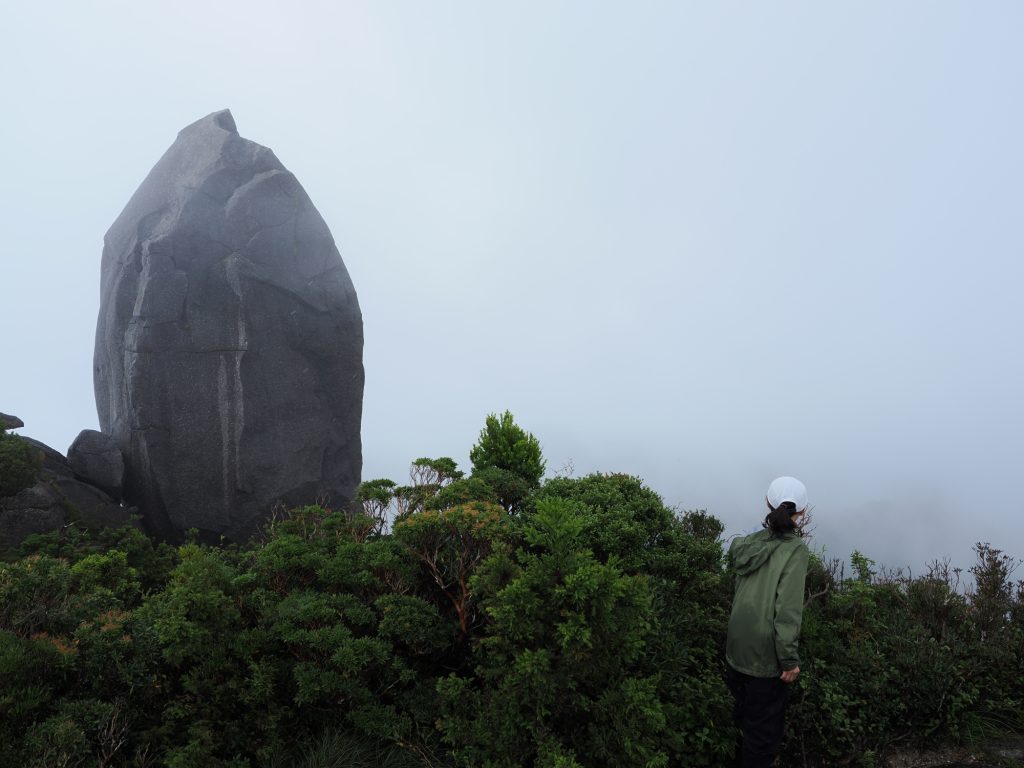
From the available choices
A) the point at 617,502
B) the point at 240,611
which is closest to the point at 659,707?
the point at 617,502

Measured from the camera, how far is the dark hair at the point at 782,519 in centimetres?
443

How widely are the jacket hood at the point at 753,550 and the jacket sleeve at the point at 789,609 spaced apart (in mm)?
141

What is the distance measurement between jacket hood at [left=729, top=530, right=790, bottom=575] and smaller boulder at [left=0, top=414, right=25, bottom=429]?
10.6 metres

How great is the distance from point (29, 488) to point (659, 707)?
906cm

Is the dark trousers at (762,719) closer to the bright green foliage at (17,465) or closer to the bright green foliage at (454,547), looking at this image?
the bright green foliage at (454,547)

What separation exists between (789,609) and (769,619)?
5.6 inches

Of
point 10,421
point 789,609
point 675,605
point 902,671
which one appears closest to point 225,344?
point 10,421

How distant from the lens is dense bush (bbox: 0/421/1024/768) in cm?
412

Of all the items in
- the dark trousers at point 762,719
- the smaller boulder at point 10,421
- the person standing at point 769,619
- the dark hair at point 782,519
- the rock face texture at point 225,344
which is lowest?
the dark trousers at point 762,719

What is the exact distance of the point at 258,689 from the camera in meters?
4.67

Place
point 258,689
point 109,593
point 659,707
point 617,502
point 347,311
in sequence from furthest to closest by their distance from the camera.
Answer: point 347,311 < point 617,502 < point 109,593 < point 258,689 < point 659,707

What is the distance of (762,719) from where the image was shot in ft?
14.6

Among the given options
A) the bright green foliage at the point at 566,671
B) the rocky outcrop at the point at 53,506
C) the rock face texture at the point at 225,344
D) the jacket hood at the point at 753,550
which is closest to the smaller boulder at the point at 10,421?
the rocky outcrop at the point at 53,506

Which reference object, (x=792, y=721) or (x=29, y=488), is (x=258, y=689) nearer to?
(x=792, y=721)
